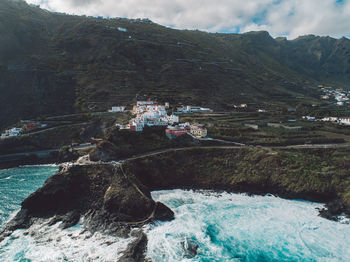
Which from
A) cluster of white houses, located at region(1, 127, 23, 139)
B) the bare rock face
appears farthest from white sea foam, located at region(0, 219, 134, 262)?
cluster of white houses, located at region(1, 127, 23, 139)

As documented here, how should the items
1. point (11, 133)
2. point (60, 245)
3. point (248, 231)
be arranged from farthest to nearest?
point (11, 133)
point (248, 231)
point (60, 245)

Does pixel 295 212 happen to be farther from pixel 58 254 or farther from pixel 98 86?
pixel 98 86

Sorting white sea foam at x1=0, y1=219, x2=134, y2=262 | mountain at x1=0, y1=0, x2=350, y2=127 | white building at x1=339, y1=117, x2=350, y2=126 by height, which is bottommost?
white sea foam at x1=0, y1=219, x2=134, y2=262

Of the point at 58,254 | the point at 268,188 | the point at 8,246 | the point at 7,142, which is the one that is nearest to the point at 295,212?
Answer: the point at 268,188

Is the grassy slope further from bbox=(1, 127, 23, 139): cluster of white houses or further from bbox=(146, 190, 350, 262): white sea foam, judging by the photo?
bbox=(1, 127, 23, 139): cluster of white houses

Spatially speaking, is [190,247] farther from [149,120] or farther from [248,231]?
[149,120]

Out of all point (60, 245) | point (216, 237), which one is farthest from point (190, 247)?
point (60, 245)
